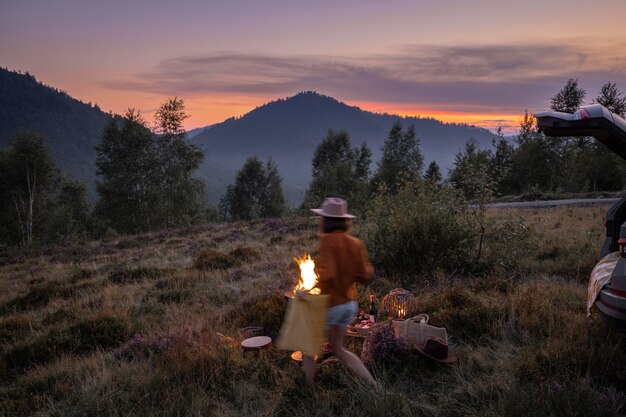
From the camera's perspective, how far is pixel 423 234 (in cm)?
782

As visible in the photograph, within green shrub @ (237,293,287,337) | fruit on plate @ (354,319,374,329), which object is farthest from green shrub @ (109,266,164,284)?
fruit on plate @ (354,319,374,329)

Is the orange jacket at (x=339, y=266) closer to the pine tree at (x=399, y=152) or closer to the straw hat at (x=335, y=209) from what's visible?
the straw hat at (x=335, y=209)

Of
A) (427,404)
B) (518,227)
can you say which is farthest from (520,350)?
(518,227)

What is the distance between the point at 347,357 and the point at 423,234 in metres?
4.44

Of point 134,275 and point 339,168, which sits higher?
point 339,168

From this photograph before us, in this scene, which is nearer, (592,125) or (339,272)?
(339,272)

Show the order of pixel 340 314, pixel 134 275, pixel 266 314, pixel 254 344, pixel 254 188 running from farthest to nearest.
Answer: pixel 254 188 < pixel 134 275 < pixel 266 314 < pixel 254 344 < pixel 340 314

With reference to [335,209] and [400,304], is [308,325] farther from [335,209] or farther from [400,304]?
[400,304]

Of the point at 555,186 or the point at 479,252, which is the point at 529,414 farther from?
the point at 555,186

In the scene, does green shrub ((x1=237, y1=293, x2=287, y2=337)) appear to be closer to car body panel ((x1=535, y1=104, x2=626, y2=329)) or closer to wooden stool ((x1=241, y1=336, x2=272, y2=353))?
wooden stool ((x1=241, y1=336, x2=272, y2=353))

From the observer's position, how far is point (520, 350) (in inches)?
170

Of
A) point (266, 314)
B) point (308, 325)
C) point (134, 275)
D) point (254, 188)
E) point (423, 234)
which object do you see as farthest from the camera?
point (254, 188)

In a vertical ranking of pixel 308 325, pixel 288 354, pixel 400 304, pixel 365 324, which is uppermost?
pixel 308 325

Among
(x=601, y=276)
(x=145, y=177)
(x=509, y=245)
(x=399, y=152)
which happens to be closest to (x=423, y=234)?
(x=509, y=245)
